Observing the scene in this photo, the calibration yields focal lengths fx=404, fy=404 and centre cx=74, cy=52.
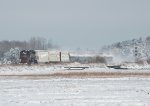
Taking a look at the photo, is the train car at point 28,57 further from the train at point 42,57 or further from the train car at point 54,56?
the train car at point 54,56

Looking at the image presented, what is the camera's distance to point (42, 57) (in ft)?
312

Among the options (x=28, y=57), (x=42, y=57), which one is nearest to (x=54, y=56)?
(x=42, y=57)

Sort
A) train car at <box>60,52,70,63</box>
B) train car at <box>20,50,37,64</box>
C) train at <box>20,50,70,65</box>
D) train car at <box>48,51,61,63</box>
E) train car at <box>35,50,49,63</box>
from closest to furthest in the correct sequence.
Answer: train car at <box>35,50,49,63</box> < train at <box>20,50,70,65</box> < train car at <box>48,51,61,63</box> < train car at <box>20,50,37,64</box> < train car at <box>60,52,70,63</box>

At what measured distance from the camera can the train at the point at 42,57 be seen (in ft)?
312

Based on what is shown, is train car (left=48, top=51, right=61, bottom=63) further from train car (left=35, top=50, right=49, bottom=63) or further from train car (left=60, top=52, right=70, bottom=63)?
train car (left=35, top=50, right=49, bottom=63)

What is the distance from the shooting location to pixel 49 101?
62.0ft

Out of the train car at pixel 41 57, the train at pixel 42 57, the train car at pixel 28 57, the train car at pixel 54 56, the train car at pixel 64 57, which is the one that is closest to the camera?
the train car at pixel 41 57

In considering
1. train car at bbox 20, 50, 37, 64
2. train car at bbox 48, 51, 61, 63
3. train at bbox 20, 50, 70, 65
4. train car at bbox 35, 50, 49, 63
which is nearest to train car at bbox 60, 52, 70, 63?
train at bbox 20, 50, 70, 65

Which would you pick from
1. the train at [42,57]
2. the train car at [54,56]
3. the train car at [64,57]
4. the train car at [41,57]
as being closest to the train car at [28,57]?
the train at [42,57]

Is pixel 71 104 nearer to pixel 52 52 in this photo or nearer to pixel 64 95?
pixel 64 95

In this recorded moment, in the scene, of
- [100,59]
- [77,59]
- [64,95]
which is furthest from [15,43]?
[64,95]

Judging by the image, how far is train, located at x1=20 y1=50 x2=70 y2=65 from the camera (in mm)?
95000

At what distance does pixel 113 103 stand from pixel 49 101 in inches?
121

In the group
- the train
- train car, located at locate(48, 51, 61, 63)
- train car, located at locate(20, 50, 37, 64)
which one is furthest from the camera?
train car, located at locate(20, 50, 37, 64)
